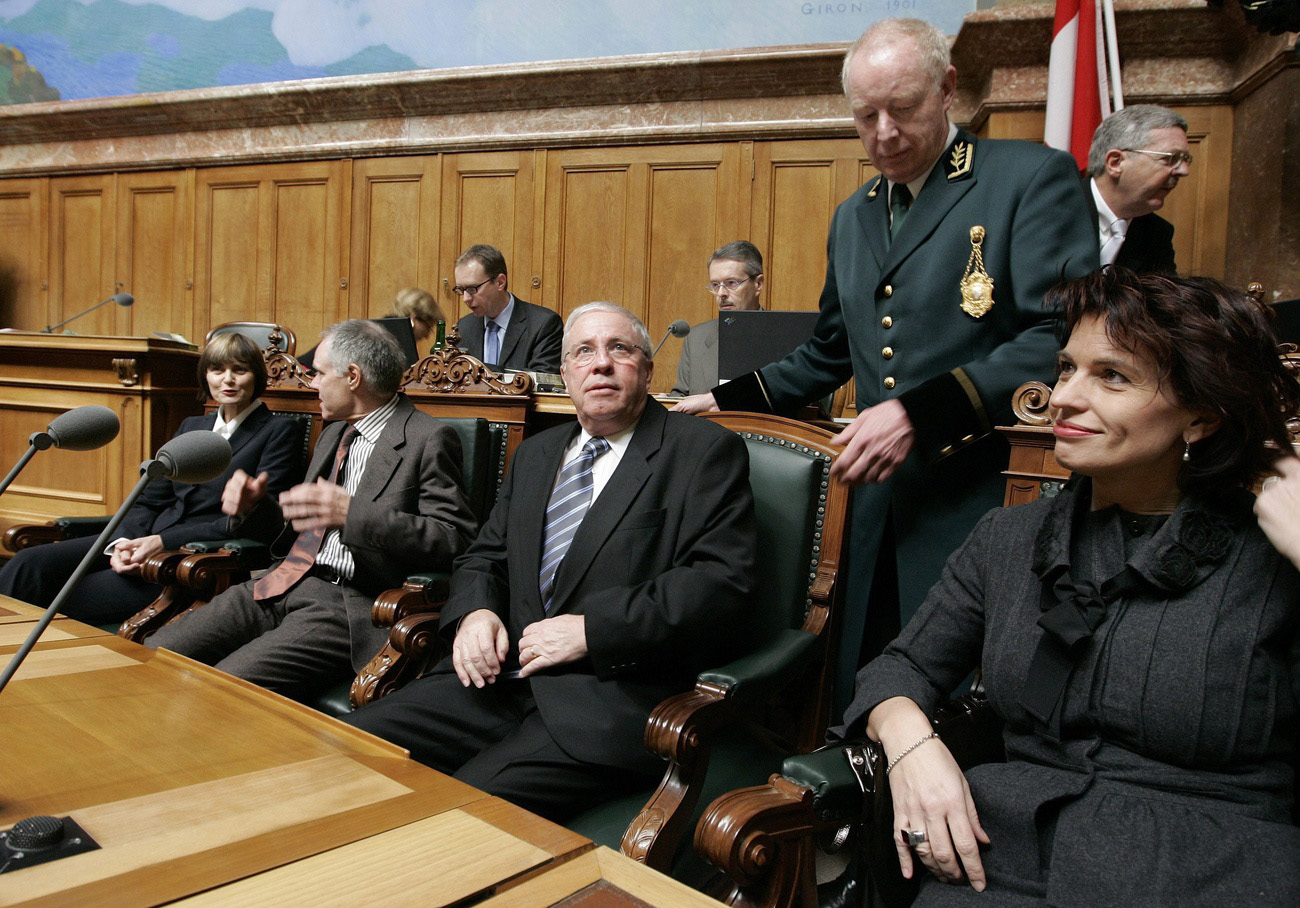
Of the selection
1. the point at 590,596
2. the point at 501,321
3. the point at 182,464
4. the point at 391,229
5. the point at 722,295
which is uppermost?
the point at 391,229

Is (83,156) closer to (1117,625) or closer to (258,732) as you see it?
(258,732)

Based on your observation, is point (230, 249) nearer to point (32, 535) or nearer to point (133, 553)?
point (32, 535)

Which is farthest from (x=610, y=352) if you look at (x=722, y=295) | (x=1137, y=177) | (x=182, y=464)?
(x=722, y=295)

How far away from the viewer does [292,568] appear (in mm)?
2393

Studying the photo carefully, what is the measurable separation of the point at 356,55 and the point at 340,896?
7299 mm

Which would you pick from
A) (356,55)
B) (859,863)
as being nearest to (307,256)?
(356,55)

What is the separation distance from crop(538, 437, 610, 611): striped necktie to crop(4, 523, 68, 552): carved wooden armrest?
6.02 ft

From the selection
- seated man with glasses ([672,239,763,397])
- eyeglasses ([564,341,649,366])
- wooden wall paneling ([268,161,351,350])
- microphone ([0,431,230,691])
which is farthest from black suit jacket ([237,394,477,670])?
wooden wall paneling ([268,161,351,350])

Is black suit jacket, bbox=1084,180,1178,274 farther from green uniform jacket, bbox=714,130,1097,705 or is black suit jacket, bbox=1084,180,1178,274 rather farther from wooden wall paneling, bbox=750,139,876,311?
wooden wall paneling, bbox=750,139,876,311

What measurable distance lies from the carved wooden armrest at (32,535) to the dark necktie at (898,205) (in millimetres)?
2568

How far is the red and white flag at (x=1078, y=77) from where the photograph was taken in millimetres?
4012

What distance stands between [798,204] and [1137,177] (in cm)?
278

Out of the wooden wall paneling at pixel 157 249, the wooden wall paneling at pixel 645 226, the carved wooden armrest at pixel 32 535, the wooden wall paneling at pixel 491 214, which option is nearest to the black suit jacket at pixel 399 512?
the carved wooden armrest at pixel 32 535

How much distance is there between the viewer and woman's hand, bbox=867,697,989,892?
1090mm
